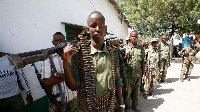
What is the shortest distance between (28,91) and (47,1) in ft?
8.10

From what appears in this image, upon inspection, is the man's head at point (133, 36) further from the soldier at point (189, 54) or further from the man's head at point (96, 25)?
the soldier at point (189, 54)

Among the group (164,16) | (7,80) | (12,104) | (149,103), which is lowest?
(149,103)

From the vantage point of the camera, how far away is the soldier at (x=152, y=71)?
5219 mm

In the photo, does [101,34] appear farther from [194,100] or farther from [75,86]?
[194,100]

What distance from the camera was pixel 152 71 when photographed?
5.31 metres

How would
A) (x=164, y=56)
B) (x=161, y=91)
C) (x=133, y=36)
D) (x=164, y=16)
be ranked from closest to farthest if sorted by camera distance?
(x=133, y=36)
(x=161, y=91)
(x=164, y=56)
(x=164, y=16)

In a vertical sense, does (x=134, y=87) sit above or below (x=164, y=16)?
below

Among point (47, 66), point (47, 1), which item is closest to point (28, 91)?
point (47, 66)

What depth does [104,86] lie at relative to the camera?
1.67 meters

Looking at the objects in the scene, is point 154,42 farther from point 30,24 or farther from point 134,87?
point 30,24

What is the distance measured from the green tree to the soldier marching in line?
24.2 feet

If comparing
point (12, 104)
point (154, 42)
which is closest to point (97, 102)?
point (12, 104)

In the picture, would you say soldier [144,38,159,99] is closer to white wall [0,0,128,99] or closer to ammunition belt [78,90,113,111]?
white wall [0,0,128,99]

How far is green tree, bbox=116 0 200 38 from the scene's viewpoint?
11.4m
